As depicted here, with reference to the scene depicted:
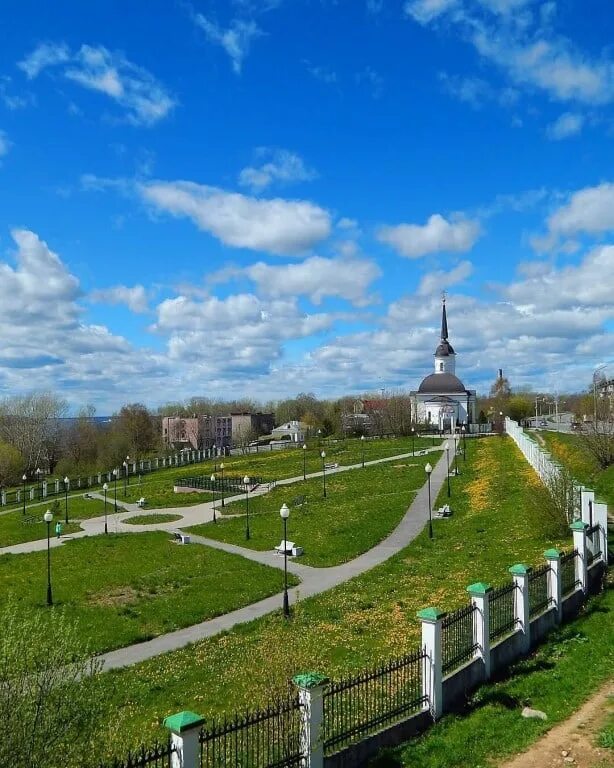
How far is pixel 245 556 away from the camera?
2625 cm

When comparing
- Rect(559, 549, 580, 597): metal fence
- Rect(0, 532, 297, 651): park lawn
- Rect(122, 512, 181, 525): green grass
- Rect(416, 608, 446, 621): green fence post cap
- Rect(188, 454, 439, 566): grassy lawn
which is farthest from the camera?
Rect(122, 512, 181, 525): green grass

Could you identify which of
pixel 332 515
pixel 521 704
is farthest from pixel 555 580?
pixel 332 515

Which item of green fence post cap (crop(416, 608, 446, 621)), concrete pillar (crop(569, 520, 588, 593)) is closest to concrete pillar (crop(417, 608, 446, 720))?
green fence post cap (crop(416, 608, 446, 621))

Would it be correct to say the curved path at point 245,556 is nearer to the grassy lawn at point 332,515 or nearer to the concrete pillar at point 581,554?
the grassy lawn at point 332,515

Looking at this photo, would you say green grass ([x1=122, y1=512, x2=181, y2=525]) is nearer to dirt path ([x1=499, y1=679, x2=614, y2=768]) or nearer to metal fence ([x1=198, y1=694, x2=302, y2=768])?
metal fence ([x1=198, y1=694, x2=302, y2=768])

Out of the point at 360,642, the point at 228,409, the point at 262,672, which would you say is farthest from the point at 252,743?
the point at 228,409

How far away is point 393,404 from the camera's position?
102875mm

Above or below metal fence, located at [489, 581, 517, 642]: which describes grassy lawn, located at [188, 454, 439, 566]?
below

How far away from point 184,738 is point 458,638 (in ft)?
20.0

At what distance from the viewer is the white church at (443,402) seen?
98.1 metres

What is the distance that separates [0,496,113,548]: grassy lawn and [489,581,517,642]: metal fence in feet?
94.0

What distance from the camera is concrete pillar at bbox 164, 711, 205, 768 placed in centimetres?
703

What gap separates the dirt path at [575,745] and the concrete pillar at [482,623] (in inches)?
79.8

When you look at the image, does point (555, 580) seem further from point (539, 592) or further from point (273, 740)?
point (273, 740)
